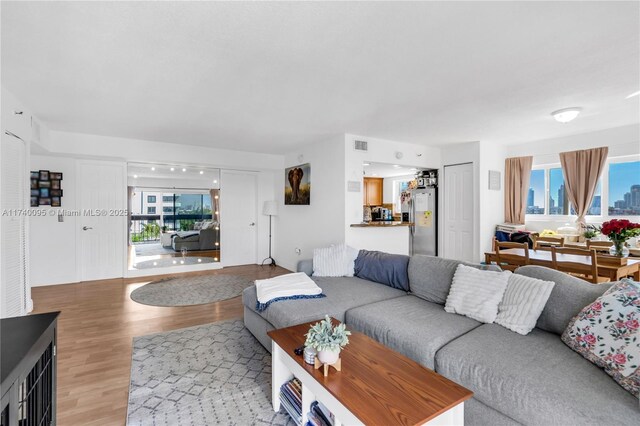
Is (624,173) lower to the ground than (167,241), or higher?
higher

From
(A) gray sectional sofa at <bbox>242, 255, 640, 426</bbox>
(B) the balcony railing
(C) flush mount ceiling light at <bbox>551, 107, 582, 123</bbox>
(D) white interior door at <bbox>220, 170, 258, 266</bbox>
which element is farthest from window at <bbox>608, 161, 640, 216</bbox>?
(B) the balcony railing

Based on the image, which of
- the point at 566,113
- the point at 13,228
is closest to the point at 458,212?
the point at 566,113

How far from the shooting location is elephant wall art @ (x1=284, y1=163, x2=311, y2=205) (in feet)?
18.3

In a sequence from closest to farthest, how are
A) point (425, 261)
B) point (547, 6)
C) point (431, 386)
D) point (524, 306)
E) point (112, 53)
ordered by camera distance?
point (431, 386) < point (547, 6) < point (524, 306) < point (112, 53) < point (425, 261)

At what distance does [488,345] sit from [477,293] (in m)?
0.55

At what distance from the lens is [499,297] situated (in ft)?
7.17

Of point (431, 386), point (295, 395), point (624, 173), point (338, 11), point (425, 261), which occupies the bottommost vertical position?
point (295, 395)

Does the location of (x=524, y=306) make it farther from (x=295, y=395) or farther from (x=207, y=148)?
(x=207, y=148)

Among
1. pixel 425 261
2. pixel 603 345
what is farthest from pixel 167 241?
pixel 603 345

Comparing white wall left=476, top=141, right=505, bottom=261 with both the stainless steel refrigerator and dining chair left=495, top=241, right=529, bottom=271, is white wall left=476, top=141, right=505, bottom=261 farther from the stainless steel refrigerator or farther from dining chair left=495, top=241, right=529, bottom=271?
dining chair left=495, top=241, right=529, bottom=271

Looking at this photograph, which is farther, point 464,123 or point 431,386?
point 464,123

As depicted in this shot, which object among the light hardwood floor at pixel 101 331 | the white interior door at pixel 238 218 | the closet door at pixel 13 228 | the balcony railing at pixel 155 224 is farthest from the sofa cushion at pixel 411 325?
the balcony railing at pixel 155 224

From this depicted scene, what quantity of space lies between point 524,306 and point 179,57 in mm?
3118

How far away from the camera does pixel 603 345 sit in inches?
60.7
